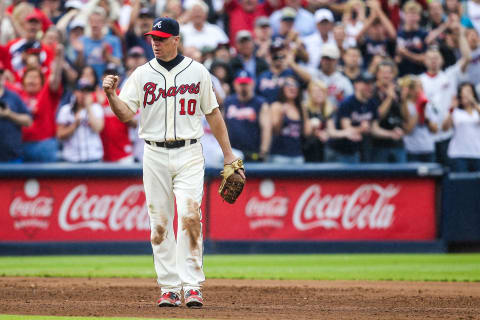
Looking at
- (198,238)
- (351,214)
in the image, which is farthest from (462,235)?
(198,238)

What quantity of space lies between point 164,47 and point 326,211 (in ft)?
21.4

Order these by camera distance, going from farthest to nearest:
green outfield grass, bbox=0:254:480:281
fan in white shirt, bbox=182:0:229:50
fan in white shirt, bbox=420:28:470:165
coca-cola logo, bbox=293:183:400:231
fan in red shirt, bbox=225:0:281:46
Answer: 1. fan in red shirt, bbox=225:0:281:46
2. fan in white shirt, bbox=182:0:229:50
3. fan in white shirt, bbox=420:28:470:165
4. coca-cola logo, bbox=293:183:400:231
5. green outfield grass, bbox=0:254:480:281

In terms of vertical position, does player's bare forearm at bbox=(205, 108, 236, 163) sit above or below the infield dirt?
Result: above

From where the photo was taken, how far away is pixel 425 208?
13328 millimetres

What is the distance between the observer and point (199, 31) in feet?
49.8

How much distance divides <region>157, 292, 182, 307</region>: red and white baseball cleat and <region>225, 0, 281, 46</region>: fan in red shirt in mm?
9650

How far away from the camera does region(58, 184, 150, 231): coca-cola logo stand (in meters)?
12.8

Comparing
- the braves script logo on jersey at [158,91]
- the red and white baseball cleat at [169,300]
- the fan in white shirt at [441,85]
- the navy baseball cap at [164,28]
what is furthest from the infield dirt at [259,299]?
the fan in white shirt at [441,85]

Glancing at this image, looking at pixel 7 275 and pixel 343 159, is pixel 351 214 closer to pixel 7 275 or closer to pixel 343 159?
pixel 343 159

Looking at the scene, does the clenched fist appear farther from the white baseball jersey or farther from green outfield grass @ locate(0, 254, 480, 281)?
green outfield grass @ locate(0, 254, 480, 281)

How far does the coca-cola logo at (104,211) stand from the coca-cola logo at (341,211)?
7.68 ft

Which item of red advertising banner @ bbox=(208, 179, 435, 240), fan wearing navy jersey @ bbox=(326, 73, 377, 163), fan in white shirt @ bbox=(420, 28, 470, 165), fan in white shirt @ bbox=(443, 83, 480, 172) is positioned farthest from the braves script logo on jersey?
fan in white shirt @ bbox=(420, 28, 470, 165)

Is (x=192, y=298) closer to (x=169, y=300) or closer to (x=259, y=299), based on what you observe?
(x=169, y=300)

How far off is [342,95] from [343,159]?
1.33 m
